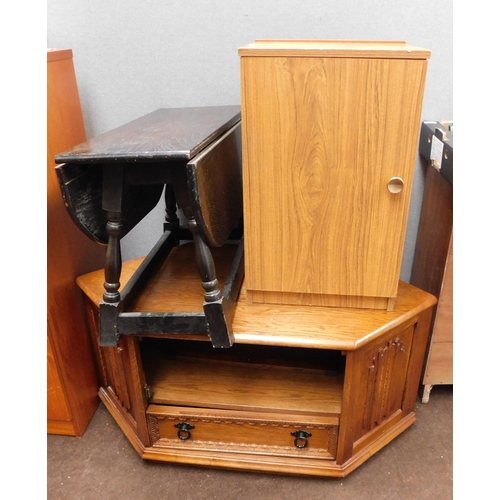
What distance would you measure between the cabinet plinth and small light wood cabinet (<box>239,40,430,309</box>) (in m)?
0.10

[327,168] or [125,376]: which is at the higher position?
[327,168]

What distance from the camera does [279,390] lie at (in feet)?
4.50

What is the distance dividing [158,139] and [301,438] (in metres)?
0.94

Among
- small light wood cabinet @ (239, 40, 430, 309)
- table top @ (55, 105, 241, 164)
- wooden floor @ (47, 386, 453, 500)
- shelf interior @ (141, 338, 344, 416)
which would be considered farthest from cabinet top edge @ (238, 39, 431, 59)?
wooden floor @ (47, 386, 453, 500)

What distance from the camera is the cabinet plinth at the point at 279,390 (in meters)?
1.21

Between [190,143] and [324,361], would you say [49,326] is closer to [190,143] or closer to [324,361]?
[190,143]

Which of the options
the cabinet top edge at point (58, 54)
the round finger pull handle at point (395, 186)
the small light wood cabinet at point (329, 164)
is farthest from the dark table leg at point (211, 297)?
the cabinet top edge at point (58, 54)

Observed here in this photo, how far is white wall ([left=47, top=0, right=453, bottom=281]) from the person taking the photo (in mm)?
1407

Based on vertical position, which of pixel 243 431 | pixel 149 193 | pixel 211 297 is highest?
pixel 149 193

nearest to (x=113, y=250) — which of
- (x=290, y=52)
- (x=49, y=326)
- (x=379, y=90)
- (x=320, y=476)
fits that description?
(x=49, y=326)

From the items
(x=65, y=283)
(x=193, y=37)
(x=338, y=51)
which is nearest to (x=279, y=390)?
(x=65, y=283)

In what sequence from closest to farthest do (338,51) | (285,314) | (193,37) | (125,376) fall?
(338,51), (285,314), (125,376), (193,37)

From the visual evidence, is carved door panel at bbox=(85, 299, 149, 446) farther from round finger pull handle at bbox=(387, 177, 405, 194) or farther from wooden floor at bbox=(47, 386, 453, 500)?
round finger pull handle at bbox=(387, 177, 405, 194)

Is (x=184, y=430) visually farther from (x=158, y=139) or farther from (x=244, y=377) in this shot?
(x=158, y=139)
